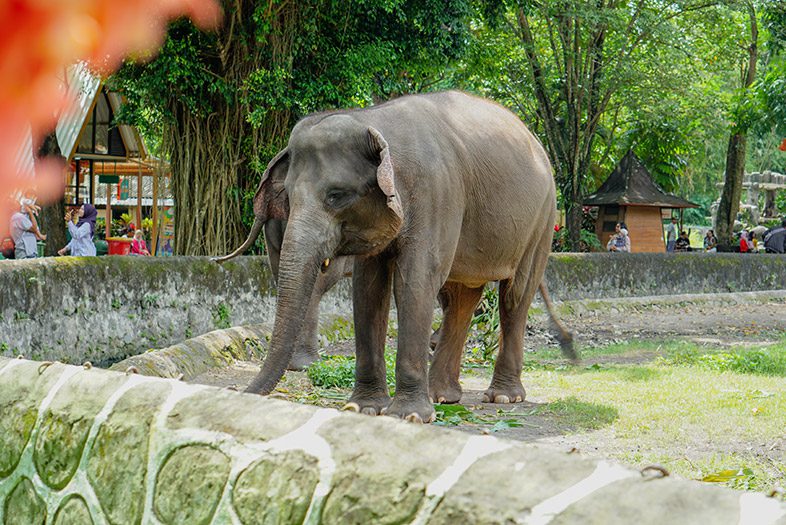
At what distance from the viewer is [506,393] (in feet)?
27.7

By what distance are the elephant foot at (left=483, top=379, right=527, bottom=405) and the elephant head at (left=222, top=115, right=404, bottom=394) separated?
2.12 metres

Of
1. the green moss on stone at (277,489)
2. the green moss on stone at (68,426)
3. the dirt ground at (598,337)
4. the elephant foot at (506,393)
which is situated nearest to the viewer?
the green moss on stone at (277,489)

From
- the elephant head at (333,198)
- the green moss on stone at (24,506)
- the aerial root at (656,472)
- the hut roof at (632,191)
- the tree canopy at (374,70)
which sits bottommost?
the green moss on stone at (24,506)

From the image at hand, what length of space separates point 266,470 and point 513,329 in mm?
6017

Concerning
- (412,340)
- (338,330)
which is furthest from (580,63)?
(412,340)

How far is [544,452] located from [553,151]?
88.7 ft

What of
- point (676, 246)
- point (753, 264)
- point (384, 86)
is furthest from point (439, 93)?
point (676, 246)

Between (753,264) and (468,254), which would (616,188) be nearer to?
(753,264)

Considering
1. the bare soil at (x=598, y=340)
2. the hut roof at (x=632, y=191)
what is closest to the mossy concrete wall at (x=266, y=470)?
the bare soil at (x=598, y=340)

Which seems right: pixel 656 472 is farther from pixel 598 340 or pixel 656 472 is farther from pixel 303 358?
pixel 598 340

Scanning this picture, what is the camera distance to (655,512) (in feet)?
6.69

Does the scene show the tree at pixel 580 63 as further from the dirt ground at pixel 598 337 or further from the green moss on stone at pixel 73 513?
the green moss on stone at pixel 73 513

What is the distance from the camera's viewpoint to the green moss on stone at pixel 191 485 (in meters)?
3.06

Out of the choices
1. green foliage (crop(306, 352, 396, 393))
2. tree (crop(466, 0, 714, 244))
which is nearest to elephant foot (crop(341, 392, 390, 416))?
green foliage (crop(306, 352, 396, 393))
